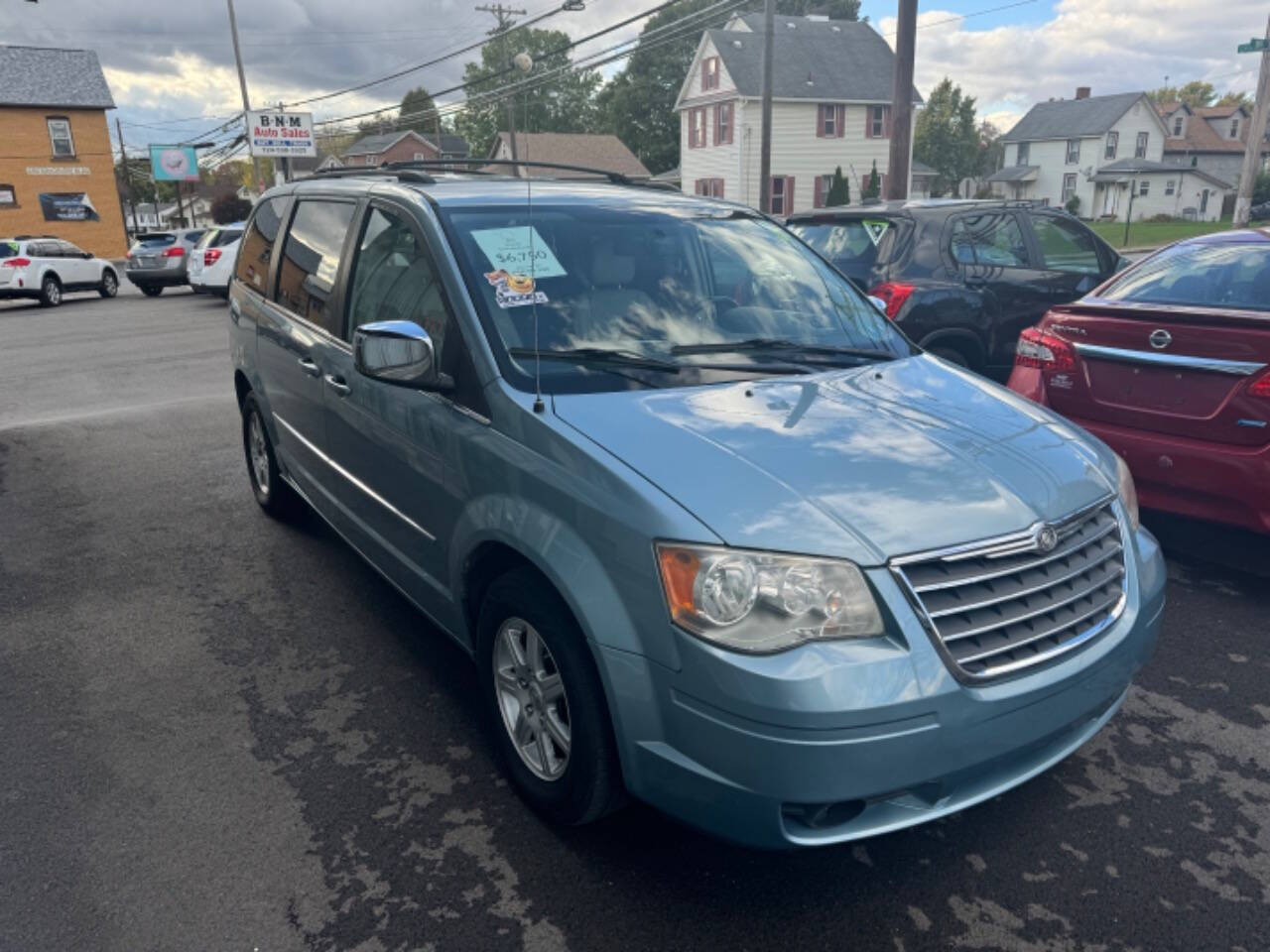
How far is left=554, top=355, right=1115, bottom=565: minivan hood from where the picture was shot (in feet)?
7.67

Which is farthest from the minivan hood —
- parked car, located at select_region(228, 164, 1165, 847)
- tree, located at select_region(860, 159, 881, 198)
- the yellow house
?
the yellow house

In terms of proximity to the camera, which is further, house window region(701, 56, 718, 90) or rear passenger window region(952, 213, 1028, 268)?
house window region(701, 56, 718, 90)

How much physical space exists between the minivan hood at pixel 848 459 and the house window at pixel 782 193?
39359mm

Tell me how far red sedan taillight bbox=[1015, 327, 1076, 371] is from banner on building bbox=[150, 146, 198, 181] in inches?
2437

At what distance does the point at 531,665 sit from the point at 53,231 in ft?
148

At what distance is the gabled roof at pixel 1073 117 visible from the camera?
61.2m

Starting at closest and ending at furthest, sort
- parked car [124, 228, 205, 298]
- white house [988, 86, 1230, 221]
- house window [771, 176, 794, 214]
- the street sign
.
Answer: parked car [124, 228, 205, 298] < the street sign < house window [771, 176, 794, 214] < white house [988, 86, 1230, 221]

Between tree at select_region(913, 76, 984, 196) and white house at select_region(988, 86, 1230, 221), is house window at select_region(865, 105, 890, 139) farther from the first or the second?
tree at select_region(913, 76, 984, 196)

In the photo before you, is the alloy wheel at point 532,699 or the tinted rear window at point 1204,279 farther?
the tinted rear window at point 1204,279

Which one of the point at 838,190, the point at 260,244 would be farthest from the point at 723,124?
the point at 260,244

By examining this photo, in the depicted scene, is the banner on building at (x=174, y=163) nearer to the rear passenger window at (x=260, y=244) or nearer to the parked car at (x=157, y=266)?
the parked car at (x=157, y=266)

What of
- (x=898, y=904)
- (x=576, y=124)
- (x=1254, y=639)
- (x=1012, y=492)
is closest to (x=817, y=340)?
(x=1012, y=492)

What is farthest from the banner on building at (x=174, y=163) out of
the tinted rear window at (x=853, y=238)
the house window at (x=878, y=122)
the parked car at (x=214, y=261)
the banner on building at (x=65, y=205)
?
the tinted rear window at (x=853, y=238)

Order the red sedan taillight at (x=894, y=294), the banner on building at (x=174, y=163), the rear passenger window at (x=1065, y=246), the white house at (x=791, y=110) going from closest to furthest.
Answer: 1. the red sedan taillight at (x=894, y=294)
2. the rear passenger window at (x=1065, y=246)
3. the white house at (x=791, y=110)
4. the banner on building at (x=174, y=163)
